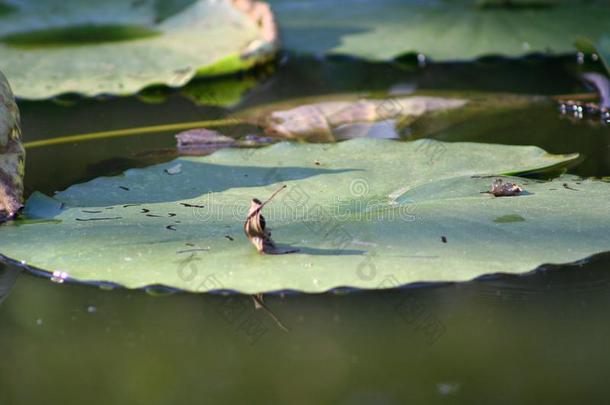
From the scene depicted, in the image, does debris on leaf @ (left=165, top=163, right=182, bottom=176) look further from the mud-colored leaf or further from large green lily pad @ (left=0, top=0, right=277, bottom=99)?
large green lily pad @ (left=0, top=0, right=277, bottom=99)

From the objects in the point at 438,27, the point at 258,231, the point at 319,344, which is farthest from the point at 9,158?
the point at 438,27

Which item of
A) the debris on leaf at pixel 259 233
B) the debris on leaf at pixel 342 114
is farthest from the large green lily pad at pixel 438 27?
the debris on leaf at pixel 259 233

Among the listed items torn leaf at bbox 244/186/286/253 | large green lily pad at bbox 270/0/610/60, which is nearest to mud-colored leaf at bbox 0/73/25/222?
torn leaf at bbox 244/186/286/253

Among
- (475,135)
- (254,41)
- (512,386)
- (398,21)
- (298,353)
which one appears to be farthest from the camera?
(398,21)

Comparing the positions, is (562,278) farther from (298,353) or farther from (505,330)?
(298,353)

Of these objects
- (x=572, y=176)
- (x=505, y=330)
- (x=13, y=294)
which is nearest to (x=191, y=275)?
(x=13, y=294)
